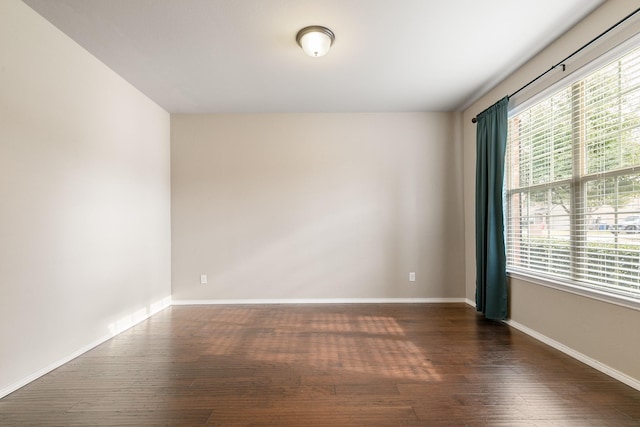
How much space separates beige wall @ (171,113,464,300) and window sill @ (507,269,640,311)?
1.24m

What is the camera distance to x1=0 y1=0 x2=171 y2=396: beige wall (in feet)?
6.79

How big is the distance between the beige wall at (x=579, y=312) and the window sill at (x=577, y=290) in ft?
0.12

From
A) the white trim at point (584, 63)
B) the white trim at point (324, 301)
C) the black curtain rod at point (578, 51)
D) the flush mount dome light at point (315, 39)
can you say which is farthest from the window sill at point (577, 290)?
the flush mount dome light at point (315, 39)

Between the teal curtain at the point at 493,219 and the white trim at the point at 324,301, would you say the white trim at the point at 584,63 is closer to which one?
the teal curtain at the point at 493,219

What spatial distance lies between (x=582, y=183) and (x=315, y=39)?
2432 mm

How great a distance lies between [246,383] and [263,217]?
2.46m

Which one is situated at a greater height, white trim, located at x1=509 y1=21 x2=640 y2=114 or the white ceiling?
the white ceiling

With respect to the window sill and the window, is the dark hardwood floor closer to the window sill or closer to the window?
the window sill

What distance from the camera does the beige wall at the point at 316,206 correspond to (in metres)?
4.29

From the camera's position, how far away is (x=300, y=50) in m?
2.71

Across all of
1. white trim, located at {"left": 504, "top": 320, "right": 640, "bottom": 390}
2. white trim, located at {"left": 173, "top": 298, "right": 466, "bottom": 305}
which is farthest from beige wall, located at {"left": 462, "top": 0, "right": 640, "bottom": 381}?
white trim, located at {"left": 173, "top": 298, "right": 466, "bottom": 305}

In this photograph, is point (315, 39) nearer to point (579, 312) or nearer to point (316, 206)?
point (316, 206)

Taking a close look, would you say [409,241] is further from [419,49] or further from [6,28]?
[6,28]

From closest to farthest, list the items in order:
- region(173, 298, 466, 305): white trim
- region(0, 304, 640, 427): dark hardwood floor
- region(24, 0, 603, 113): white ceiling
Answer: region(0, 304, 640, 427): dark hardwood floor
region(24, 0, 603, 113): white ceiling
region(173, 298, 466, 305): white trim
